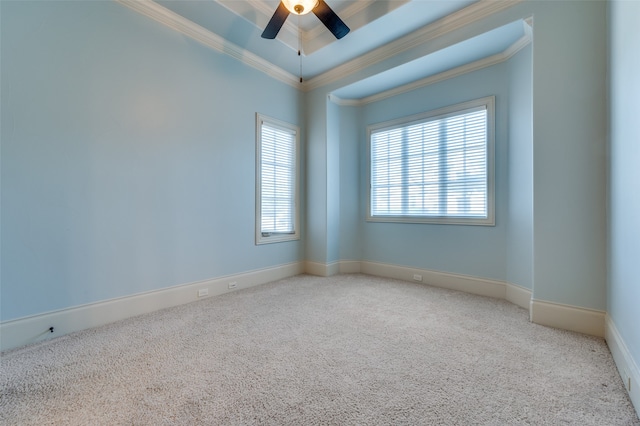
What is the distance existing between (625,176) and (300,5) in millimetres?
2795

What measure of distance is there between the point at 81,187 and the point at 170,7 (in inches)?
83.0

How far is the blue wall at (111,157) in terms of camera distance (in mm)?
2096

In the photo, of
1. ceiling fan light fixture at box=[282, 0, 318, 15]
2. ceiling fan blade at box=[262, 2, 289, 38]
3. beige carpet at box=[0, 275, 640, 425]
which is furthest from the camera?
ceiling fan blade at box=[262, 2, 289, 38]

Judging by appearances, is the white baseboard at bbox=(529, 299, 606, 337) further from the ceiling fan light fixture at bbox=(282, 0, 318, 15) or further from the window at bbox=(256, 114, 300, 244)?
the ceiling fan light fixture at bbox=(282, 0, 318, 15)

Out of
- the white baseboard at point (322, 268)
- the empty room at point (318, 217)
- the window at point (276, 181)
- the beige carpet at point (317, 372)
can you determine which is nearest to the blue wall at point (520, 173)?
the empty room at point (318, 217)

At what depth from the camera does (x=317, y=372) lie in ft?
5.65

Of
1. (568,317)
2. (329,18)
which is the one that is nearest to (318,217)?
(329,18)

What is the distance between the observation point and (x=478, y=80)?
11.3 ft

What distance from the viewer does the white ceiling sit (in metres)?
2.82

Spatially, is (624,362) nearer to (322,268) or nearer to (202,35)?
(322,268)

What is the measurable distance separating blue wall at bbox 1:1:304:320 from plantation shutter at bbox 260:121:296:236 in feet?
1.35

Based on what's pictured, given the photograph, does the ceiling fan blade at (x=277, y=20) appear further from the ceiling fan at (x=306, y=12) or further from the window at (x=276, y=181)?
the window at (x=276, y=181)

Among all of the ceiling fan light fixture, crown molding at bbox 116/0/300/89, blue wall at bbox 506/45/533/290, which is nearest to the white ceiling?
crown molding at bbox 116/0/300/89

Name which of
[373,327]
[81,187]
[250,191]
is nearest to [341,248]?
[250,191]
